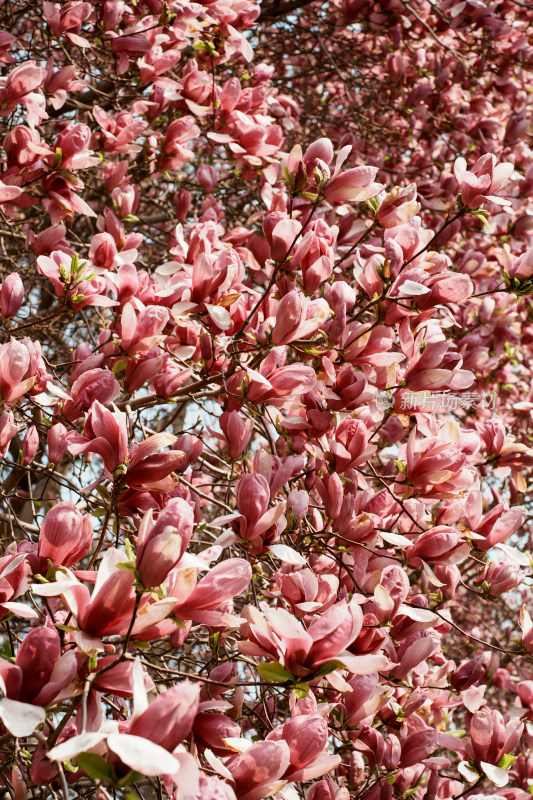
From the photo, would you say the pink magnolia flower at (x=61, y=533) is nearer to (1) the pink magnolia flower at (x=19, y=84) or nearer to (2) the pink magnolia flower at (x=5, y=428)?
(2) the pink magnolia flower at (x=5, y=428)

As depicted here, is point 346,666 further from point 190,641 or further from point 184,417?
point 184,417

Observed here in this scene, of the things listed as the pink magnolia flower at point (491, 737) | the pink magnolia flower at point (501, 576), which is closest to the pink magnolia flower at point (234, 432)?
the pink magnolia flower at point (501, 576)

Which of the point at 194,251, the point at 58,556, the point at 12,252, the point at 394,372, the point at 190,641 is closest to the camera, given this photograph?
the point at 58,556

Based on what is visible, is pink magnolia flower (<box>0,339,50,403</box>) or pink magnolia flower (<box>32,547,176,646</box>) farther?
pink magnolia flower (<box>0,339,50,403</box>)

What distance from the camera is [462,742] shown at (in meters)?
1.36

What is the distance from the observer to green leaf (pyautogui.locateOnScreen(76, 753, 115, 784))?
0.63 m

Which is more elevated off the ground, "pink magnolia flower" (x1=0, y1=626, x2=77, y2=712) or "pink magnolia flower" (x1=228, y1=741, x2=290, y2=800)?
"pink magnolia flower" (x1=0, y1=626, x2=77, y2=712)

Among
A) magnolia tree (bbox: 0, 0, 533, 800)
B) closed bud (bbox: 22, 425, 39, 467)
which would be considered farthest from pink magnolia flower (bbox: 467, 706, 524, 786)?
closed bud (bbox: 22, 425, 39, 467)

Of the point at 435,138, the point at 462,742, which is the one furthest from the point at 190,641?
the point at 435,138

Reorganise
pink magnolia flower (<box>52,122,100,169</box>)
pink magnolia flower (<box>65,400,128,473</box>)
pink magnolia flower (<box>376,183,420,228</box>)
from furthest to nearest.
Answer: pink magnolia flower (<box>52,122,100,169</box>) < pink magnolia flower (<box>376,183,420,228</box>) < pink magnolia flower (<box>65,400,128,473</box>)

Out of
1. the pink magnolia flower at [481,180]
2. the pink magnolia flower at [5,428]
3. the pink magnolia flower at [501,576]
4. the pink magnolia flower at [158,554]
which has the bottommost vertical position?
the pink magnolia flower at [501,576]

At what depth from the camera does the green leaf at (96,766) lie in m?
0.63

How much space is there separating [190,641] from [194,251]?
41.0 inches

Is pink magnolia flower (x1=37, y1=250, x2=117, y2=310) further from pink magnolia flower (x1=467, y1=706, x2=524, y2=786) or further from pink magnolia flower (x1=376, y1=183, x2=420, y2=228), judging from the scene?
pink magnolia flower (x1=467, y1=706, x2=524, y2=786)
